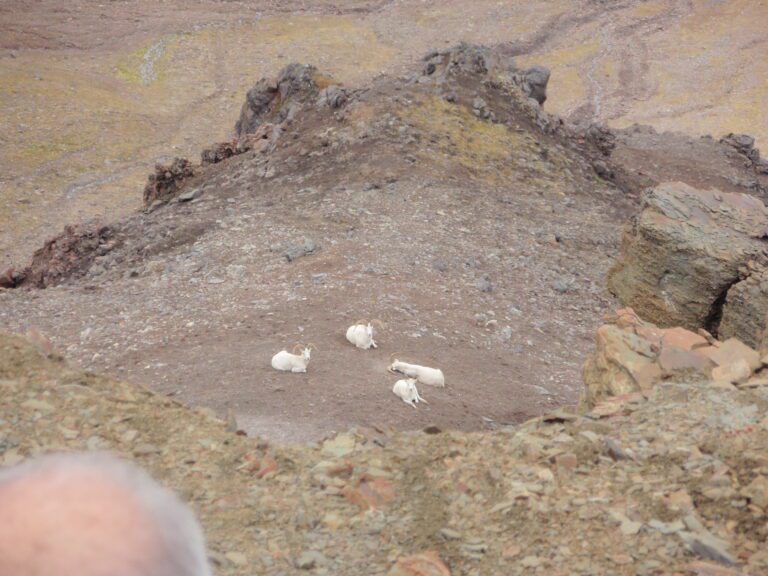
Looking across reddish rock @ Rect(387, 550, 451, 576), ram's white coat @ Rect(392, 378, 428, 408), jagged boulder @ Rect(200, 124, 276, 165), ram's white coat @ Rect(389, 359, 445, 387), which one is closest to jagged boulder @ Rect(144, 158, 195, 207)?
jagged boulder @ Rect(200, 124, 276, 165)

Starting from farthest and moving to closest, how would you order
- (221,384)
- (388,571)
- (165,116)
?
(165,116), (221,384), (388,571)

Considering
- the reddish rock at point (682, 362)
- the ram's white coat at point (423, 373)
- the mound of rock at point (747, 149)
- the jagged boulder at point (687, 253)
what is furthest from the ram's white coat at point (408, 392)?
the mound of rock at point (747, 149)

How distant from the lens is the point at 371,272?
48.9 feet

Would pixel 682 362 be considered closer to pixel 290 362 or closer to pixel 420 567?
pixel 420 567

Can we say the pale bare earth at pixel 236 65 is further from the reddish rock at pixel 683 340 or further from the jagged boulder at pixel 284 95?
the reddish rock at pixel 683 340

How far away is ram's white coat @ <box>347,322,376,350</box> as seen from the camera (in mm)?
12117

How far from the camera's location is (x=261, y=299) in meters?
14.0

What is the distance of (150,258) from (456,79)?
9.39 metres

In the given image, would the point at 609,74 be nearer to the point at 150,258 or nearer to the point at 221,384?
the point at 150,258

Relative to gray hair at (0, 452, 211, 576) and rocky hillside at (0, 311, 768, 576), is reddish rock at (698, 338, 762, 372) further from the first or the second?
gray hair at (0, 452, 211, 576)

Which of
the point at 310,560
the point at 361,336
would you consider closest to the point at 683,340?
the point at 361,336

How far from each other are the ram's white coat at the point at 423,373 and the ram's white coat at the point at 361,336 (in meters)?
0.84

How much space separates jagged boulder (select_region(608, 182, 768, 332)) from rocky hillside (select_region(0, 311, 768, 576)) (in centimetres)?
465

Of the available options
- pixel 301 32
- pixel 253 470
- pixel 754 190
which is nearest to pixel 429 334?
pixel 253 470
